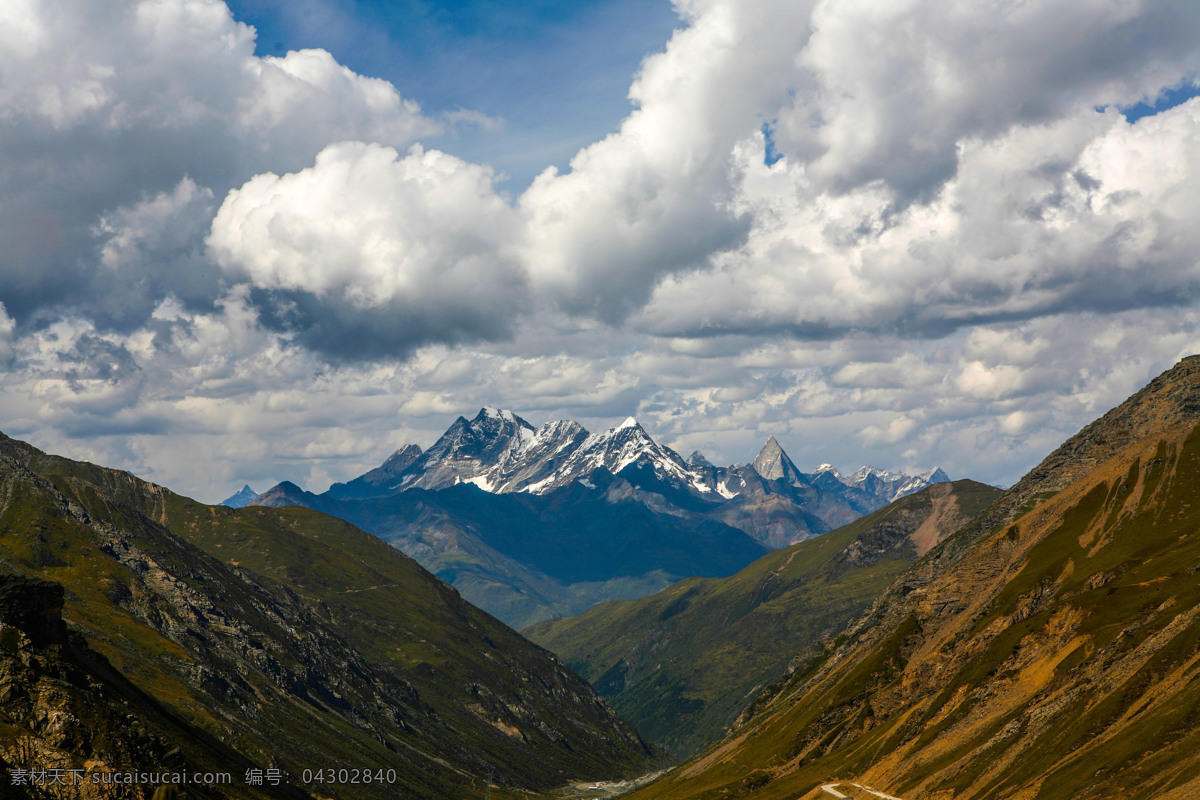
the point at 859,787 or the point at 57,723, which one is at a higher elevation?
the point at 57,723

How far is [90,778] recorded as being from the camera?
12000 cm

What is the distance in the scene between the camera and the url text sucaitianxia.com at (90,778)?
375ft

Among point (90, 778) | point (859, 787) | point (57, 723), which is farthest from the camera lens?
point (859, 787)

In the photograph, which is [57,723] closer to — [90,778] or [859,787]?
[90,778]

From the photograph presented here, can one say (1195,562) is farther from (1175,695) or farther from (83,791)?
(83,791)

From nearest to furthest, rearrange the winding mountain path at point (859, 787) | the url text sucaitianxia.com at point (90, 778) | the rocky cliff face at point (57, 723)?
the url text sucaitianxia.com at point (90, 778) < the rocky cliff face at point (57, 723) < the winding mountain path at point (859, 787)

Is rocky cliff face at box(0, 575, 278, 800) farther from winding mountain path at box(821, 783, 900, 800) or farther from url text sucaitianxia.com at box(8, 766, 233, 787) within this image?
winding mountain path at box(821, 783, 900, 800)

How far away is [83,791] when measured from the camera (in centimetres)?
11825

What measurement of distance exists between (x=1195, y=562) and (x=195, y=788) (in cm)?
20180

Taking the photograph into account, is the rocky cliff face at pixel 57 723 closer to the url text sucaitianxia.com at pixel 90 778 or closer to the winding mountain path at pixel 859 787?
the url text sucaitianxia.com at pixel 90 778

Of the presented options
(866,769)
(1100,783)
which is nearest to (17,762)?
(1100,783)

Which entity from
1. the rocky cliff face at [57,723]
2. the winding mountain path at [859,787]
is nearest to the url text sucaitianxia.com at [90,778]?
the rocky cliff face at [57,723]

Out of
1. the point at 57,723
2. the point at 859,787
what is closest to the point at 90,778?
the point at 57,723

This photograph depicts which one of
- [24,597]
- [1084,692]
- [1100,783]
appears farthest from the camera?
[1084,692]
